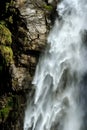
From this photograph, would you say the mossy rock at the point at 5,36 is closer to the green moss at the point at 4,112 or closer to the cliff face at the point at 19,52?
the cliff face at the point at 19,52

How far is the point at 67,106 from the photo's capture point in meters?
18.0

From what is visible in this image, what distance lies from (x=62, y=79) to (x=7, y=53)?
327 centimetres

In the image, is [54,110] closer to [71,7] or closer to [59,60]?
[59,60]

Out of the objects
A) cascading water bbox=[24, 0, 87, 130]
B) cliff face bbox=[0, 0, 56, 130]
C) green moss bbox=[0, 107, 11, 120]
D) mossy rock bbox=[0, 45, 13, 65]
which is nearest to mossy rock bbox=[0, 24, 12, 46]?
cliff face bbox=[0, 0, 56, 130]

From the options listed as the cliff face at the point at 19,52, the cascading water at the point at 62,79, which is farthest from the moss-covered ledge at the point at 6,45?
the cascading water at the point at 62,79

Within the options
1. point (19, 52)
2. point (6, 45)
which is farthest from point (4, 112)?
point (6, 45)

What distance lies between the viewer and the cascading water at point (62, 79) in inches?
704

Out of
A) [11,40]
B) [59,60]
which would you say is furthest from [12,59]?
[59,60]

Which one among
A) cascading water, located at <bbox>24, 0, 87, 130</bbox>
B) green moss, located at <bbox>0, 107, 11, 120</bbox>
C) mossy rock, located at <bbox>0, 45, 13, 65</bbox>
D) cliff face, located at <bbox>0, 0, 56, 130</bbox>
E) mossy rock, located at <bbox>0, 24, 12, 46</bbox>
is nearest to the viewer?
cascading water, located at <bbox>24, 0, 87, 130</bbox>

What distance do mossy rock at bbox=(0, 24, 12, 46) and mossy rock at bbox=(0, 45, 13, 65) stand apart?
10.3 inches

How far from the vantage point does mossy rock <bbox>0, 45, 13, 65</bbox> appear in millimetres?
19656

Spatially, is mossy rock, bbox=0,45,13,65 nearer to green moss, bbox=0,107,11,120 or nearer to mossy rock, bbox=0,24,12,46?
mossy rock, bbox=0,24,12,46

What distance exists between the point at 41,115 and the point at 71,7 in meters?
5.87

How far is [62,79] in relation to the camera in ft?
60.7
